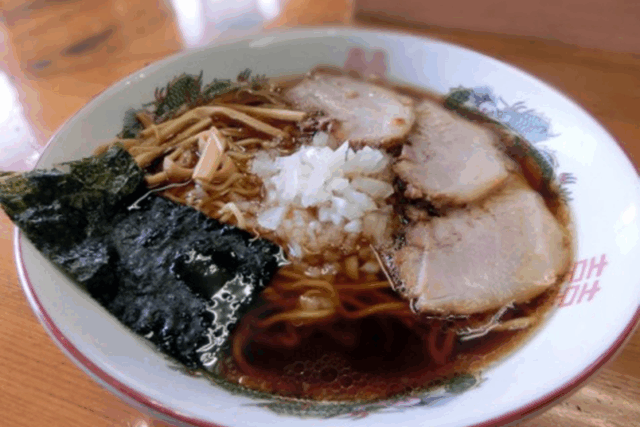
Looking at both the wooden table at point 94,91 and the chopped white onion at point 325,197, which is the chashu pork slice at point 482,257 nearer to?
the chopped white onion at point 325,197

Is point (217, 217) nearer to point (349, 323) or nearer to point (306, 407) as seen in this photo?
point (349, 323)

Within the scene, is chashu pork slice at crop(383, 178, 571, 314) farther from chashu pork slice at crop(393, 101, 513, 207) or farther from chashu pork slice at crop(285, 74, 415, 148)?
chashu pork slice at crop(285, 74, 415, 148)

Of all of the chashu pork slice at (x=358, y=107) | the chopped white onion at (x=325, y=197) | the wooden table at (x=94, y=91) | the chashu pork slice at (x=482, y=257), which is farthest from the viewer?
the chashu pork slice at (x=358, y=107)

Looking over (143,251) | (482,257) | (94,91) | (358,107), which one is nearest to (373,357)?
(482,257)

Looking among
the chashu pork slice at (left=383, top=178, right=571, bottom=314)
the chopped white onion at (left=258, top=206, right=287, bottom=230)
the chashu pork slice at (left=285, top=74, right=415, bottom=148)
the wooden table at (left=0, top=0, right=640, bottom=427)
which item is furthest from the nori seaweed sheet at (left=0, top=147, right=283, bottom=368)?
the chashu pork slice at (left=285, top=74, right=415, bottom=148)

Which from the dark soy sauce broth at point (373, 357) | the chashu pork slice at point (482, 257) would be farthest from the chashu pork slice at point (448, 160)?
the dark soy sauce broth at point (373, 357)

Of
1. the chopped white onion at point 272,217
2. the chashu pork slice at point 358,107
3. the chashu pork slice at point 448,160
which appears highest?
the chashu pork slice at point 358,107
